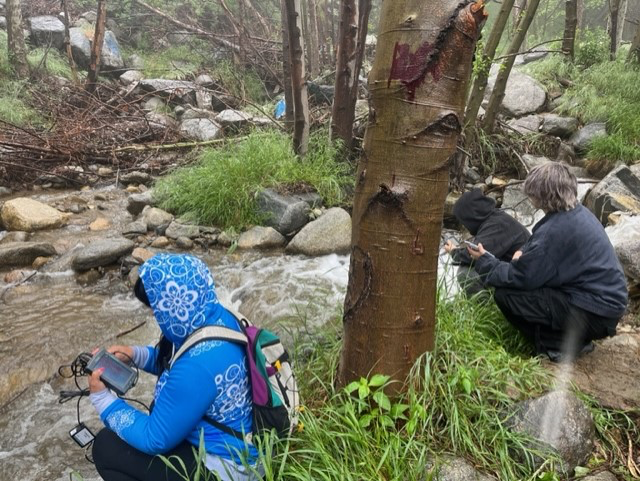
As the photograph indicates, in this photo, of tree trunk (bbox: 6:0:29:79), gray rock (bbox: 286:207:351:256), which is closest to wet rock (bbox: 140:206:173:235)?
gray rock (bbox: 286:207:351:256)

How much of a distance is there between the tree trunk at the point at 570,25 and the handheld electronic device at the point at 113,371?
10.8m

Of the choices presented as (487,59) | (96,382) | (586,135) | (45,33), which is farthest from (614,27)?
(45,33)

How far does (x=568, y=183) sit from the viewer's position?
284 centimetres

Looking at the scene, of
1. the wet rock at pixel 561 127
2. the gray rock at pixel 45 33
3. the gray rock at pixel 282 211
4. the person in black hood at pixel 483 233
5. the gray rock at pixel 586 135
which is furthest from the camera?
the gray rock at pixel 45 33

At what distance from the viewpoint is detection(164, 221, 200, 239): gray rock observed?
240 inches

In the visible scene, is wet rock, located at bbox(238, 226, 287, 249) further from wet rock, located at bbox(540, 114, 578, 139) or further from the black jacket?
wet rock, located at bbox(540, 114, 578, 139)

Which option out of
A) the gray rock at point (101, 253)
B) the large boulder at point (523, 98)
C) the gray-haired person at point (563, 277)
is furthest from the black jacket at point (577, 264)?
the large boulder at point (523, 98)

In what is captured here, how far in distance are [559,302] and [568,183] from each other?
725 millimetres

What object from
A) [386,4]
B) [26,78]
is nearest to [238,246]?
[386,4]

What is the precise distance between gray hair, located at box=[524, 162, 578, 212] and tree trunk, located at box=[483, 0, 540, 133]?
12.3ft

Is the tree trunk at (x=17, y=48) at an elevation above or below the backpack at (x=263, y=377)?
above

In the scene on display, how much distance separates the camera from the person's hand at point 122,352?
2297mm

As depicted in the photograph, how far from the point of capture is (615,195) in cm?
551

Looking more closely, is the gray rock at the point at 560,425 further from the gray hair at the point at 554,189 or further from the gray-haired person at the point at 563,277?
the gray hair at the point at 554,189
